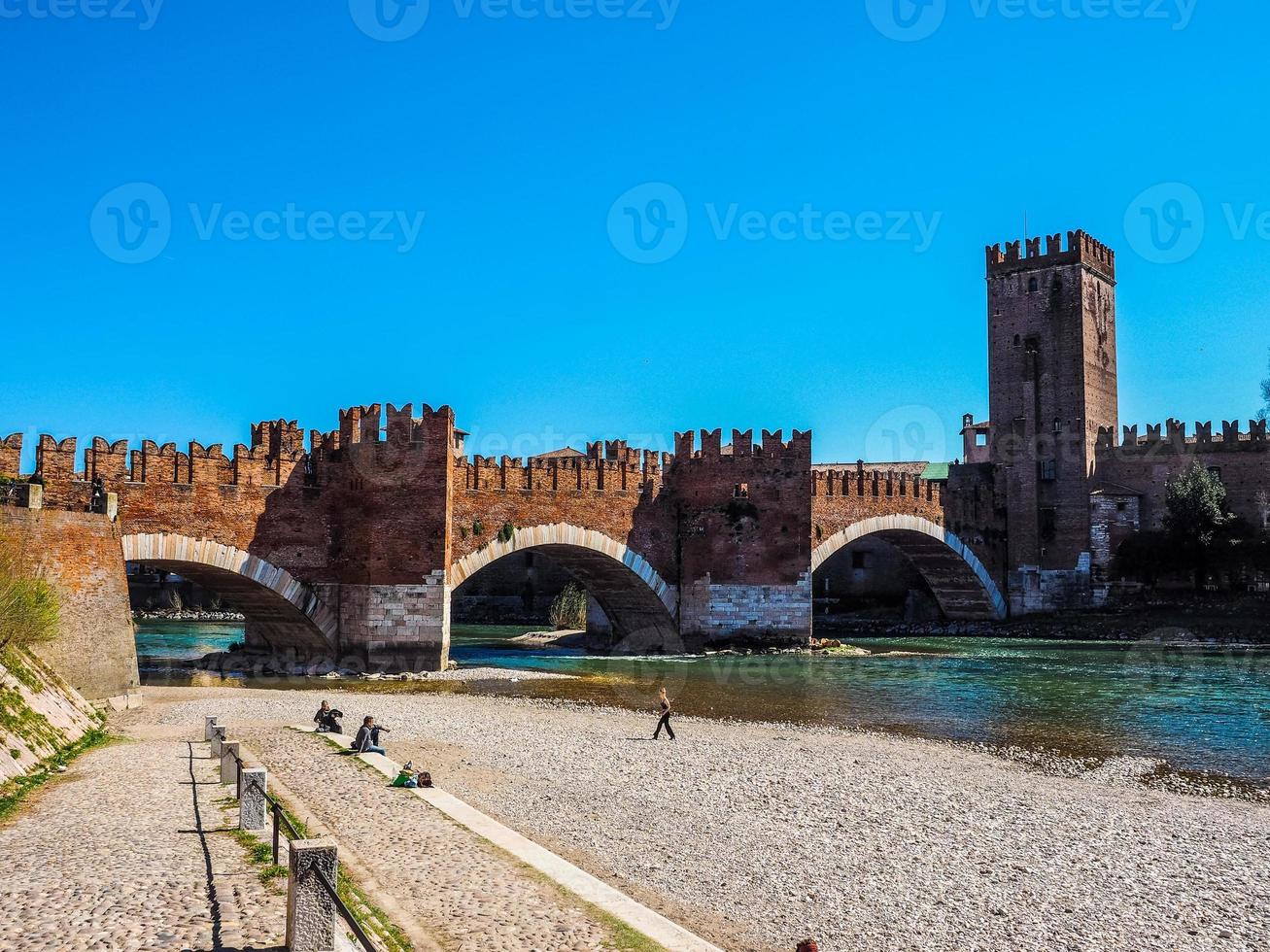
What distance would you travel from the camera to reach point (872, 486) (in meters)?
40.0

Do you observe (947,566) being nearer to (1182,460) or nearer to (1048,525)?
(1048,525)

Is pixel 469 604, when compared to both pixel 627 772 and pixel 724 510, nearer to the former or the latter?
pixel 724 510

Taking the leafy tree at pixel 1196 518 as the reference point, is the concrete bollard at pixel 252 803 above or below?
below

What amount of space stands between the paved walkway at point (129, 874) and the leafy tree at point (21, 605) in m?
3.65

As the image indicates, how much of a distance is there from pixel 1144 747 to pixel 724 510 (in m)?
16.8

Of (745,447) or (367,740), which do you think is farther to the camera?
(745,447)

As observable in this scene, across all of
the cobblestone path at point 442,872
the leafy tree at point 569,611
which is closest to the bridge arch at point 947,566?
the leafy tree at point 569,611

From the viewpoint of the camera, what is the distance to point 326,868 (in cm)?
570

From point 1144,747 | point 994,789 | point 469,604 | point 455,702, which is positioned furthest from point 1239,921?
point 469,604

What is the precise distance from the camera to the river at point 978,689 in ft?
58.6

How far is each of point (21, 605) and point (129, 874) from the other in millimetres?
8101

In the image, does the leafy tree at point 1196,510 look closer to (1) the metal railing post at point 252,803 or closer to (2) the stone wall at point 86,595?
(2) the stone wall at point 86,595

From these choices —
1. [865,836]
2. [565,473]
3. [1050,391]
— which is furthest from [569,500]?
[1050,391]

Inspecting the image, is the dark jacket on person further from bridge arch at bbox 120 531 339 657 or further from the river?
bridge arch at bbox 120 531 339 657
